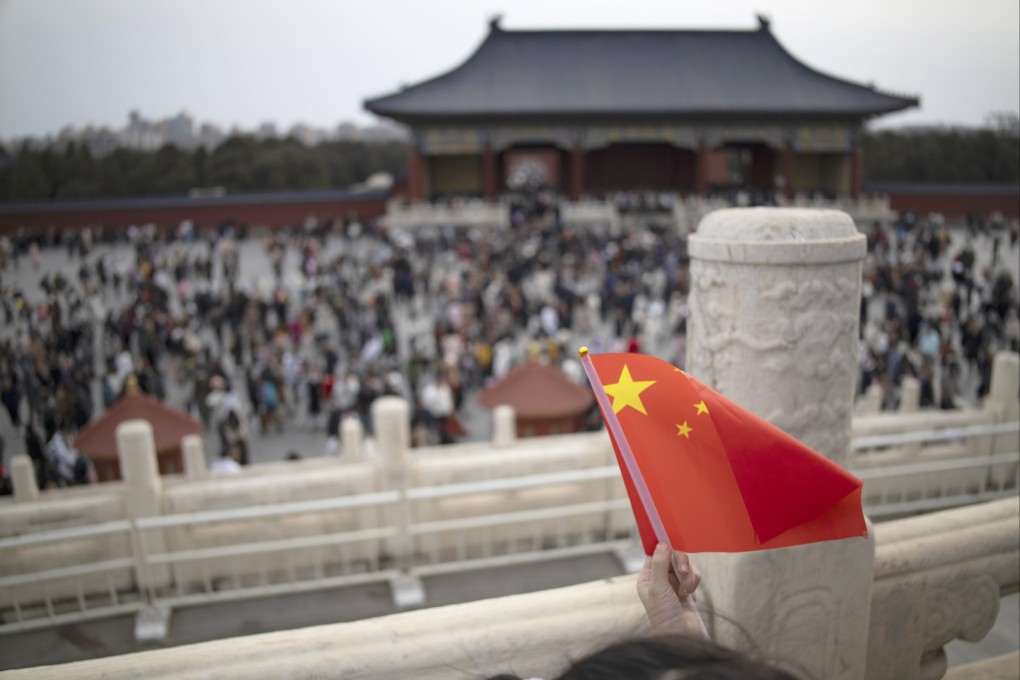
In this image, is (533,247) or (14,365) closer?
(14,365)

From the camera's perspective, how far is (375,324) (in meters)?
13.9

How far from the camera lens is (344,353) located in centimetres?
1409

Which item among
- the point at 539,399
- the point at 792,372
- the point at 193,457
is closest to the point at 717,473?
the point at 792,372

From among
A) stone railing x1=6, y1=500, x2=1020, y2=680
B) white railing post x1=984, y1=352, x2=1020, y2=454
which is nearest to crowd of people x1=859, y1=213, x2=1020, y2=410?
white railing post x1=984, y1=352, x2=1020, y2=454

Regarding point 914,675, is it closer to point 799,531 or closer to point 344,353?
point 799,531

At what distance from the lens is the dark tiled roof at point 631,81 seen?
99.6 ft

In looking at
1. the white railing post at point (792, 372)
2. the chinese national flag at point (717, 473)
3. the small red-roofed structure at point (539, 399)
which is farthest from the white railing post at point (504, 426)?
the chinese national flag at point (717, 473)

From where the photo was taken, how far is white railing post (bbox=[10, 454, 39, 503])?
5938 millimetres

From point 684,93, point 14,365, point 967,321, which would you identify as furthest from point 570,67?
point 14,365

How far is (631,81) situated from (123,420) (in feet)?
96.3

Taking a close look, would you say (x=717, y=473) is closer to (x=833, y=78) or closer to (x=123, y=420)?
(x=123, y=420)

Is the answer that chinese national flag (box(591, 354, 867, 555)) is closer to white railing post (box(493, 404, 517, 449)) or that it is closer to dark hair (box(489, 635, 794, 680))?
dark hair (box(489, 635, 794, 680))

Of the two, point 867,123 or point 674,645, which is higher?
point 867,123

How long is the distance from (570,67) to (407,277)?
20.4m
